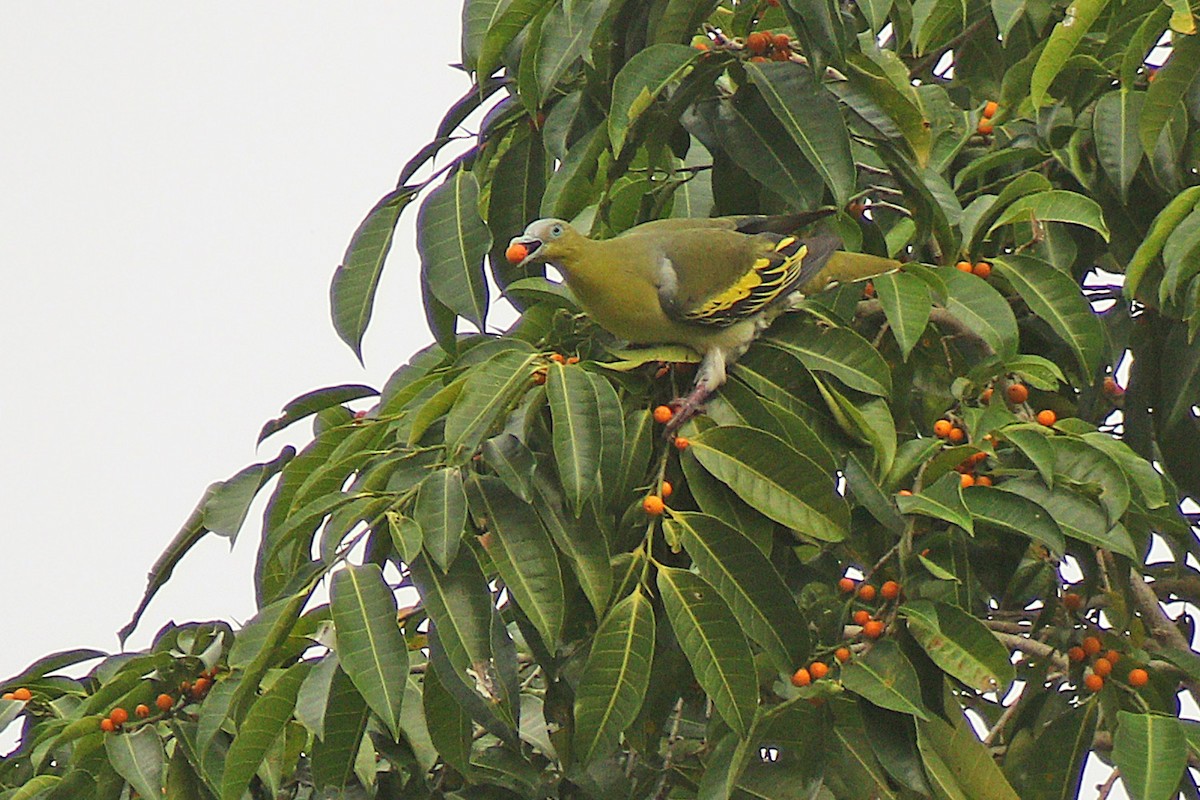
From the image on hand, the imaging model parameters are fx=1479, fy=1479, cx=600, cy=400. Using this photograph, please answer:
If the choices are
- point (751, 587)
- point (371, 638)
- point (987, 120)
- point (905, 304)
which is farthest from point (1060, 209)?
point (371, 638)

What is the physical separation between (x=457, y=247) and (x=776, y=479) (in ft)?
1.46

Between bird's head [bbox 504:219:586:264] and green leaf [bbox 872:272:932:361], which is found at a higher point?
bird's head [bbox 504:219:586:264]

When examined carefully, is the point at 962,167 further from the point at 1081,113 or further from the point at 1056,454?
the point at 1056,454

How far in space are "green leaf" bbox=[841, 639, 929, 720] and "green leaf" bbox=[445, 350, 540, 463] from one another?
44cm

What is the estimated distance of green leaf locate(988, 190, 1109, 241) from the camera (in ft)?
5.64

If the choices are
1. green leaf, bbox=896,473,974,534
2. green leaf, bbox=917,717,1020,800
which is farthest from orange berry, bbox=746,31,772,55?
green leaf, bbox=917,717,1020,800

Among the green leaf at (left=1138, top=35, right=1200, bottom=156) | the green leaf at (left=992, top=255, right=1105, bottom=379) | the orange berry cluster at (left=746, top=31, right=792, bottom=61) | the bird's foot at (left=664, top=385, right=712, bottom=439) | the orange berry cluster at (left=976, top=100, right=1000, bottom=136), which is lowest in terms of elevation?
the green leaf at (left=992, top=255, right=1105, bottom=379)

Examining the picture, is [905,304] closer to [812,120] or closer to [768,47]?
[812,120]

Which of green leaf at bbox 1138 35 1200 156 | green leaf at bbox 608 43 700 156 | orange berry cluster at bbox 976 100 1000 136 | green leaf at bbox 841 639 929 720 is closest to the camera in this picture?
green leaf at bbox 841 639 929 720

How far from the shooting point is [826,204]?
1.95 metres

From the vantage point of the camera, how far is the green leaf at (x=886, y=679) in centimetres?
147

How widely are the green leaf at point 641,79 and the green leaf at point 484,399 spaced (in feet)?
0.83

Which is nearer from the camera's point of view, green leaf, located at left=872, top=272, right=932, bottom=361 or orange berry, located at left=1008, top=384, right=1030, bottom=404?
green leaf, located at left=872, top=272, right=932, bottom=361

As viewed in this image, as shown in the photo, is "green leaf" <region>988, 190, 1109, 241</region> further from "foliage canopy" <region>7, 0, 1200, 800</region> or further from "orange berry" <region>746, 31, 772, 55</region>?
"orange berry" <region>746, 31, 772, 55</region>
